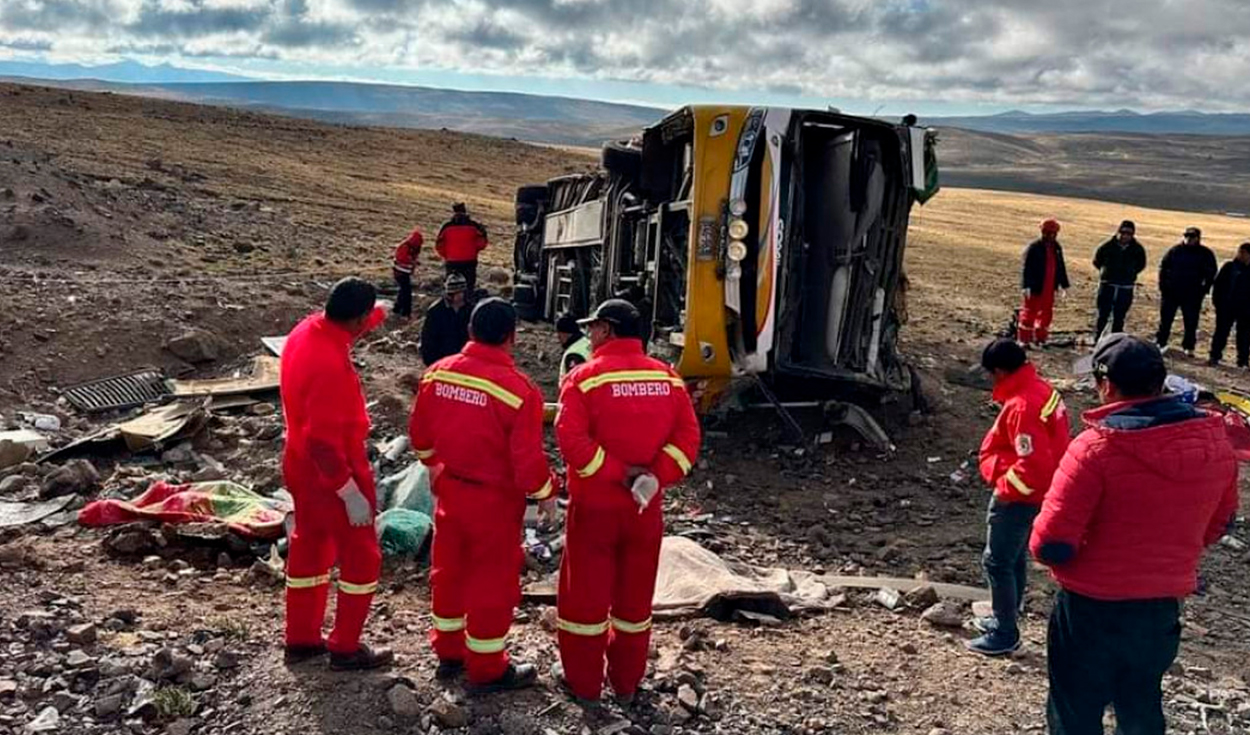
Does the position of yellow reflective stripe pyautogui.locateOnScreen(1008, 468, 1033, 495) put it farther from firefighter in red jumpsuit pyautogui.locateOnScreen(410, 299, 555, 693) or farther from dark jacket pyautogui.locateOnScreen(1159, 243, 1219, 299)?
dark jacket pyautogui.locateOnScreen(1159, 243, 1219, 299)

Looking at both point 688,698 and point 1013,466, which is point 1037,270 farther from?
point 688,698

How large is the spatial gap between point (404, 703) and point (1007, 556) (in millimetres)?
2540

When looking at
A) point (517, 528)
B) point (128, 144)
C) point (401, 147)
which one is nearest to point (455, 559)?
point (517, 528)

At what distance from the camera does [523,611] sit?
201 inches

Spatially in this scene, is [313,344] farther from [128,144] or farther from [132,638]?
[128,144]

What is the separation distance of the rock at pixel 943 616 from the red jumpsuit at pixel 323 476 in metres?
2.59

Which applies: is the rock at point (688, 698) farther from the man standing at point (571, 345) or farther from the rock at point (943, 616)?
the man standing at point (571, 345)

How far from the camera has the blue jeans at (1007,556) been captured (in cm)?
455

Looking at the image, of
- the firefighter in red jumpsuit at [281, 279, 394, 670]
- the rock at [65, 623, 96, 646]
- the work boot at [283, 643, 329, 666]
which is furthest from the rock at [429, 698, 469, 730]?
the rock at [65, 623, 96, 646]

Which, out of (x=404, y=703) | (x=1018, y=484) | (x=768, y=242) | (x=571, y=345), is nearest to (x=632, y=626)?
(x=404, y=703)

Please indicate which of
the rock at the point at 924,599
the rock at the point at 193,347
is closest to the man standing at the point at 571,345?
the rock at the point at 924,599

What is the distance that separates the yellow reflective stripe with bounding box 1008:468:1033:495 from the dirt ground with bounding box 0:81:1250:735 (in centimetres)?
82

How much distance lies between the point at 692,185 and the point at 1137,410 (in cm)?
426

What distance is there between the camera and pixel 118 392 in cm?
838
